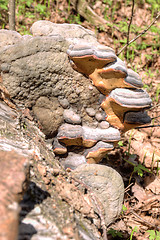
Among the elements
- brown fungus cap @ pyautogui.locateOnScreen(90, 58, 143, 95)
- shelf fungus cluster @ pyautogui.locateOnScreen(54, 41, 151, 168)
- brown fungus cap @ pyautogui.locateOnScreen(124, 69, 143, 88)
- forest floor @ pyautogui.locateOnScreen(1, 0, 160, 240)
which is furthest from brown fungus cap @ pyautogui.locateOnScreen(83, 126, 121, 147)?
forest floor @ pyautogui.locateOnScreen(1, 0, 160, 240)

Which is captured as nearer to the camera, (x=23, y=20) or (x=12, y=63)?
(x=12, y=63)

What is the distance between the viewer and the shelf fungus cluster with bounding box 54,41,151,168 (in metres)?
2.26

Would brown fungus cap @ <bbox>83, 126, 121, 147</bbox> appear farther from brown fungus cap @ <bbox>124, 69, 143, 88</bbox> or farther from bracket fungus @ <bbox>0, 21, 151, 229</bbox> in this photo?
brown fungus cap @ <bbox>124, 69, 143, 88</bbox>

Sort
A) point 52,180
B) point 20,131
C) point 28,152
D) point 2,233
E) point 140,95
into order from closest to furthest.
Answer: point 2,233
point 52,180
point 28,152
point 20,131
point 140,95

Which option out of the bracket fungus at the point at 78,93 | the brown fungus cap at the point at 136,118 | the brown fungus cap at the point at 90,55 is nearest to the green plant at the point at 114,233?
the bracket fungus at the point at 78,93

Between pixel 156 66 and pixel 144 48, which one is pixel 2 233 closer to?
pixel 156 66

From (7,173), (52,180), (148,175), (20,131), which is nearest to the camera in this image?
(7,173)

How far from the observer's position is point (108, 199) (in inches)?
95.5

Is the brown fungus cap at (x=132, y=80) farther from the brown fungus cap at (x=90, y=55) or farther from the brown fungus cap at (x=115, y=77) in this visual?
the brown fungus cap at (x=90, y=55)

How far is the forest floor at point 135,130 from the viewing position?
3.21 meters

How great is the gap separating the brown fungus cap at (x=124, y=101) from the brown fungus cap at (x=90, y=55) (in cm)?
34

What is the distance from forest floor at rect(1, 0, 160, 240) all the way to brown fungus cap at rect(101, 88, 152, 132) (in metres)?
1.11

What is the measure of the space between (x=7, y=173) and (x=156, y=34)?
625 cm

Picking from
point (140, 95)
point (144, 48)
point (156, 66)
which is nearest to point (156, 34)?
point (144, 48)
